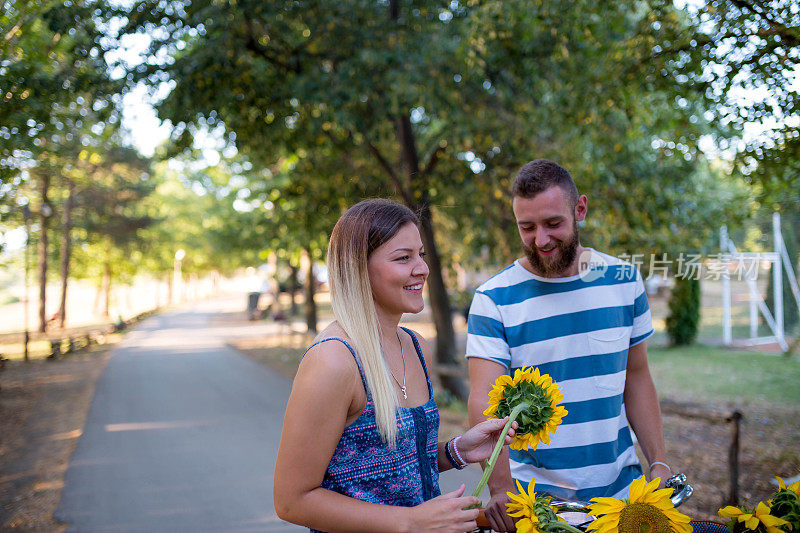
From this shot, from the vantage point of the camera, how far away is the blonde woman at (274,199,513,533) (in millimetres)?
1669

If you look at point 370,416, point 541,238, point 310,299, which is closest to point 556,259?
point 541,238

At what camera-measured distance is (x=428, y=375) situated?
2.23m

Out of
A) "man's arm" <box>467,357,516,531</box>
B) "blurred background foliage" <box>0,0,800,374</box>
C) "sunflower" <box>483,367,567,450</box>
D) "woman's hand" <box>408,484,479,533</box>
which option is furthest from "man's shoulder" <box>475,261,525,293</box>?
"blurred background foliage" <box>0,0,800,374</box>

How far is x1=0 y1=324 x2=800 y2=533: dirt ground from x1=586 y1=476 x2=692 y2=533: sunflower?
4529 mm

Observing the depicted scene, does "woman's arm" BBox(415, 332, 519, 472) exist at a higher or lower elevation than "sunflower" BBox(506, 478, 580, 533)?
higher

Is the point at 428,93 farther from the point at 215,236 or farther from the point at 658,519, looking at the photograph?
the point at 215,236

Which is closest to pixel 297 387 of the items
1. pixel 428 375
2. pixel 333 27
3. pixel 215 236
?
pixel 428 375

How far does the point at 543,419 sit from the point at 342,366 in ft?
1.88

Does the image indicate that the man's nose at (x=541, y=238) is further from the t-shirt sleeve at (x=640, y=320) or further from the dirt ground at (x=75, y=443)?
the dirt ground at (x=75, y=443)

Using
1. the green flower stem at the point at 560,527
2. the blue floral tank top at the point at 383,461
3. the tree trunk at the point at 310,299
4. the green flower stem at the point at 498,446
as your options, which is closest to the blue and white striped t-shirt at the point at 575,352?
the blue floral tank top at the point at 383,461

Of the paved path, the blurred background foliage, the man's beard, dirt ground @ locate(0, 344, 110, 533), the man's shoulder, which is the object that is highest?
the blurred background foliage

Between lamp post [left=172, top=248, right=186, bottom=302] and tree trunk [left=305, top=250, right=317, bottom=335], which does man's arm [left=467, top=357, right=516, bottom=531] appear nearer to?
tree trunk [left=305, top=250, right=317, bottom=335]

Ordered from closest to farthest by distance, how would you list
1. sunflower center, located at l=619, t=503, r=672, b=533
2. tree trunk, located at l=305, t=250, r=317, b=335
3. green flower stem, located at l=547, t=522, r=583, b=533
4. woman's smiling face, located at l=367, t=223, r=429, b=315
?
1. sunflower center, located at l=619, t=503, r=672, b=533
2. green flower stem, located at l=547, t=522, r=583, b=533
3. woman's smiling face, located at l=367, t=223, r=429, b=315
4. tree trunk, located at l=305, t=250, r=317, b=335

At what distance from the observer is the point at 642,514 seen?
1496 millimetres
